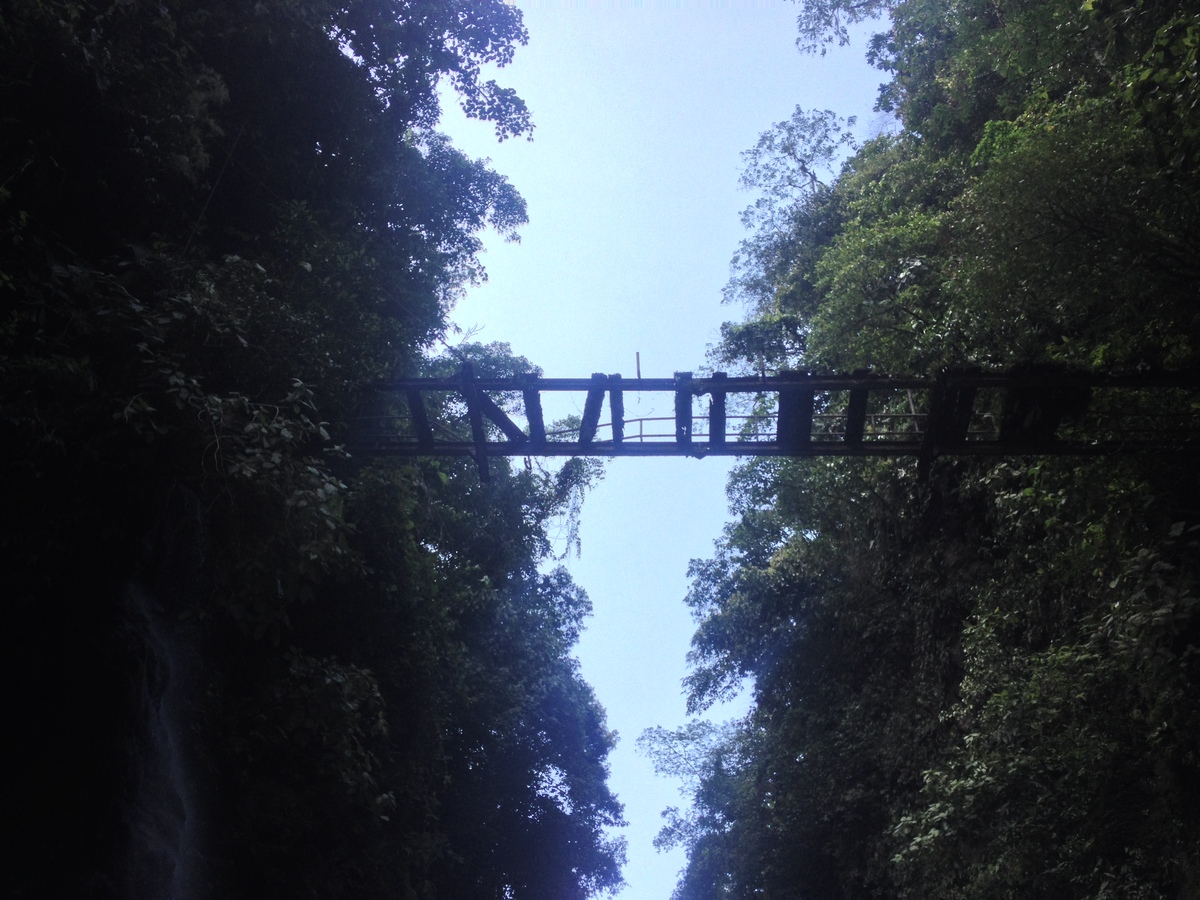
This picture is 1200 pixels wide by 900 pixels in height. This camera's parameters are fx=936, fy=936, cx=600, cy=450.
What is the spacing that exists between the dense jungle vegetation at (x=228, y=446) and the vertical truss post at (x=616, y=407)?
7.76 ft

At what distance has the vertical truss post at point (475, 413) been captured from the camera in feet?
26.8

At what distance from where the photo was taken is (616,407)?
8.19m

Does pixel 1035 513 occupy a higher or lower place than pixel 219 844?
higher

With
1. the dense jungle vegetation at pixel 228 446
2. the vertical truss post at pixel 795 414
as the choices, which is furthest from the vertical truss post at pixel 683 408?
the dense jungle vegetation at pixel 228 446

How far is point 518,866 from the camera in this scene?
59.7ft

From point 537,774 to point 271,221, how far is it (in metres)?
12.6

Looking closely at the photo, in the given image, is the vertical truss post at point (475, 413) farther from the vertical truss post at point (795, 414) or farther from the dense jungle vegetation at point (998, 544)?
the dense jungle vegetation at point (998, 544)

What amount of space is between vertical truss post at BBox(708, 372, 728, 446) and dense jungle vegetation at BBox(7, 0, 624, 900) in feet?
10.5

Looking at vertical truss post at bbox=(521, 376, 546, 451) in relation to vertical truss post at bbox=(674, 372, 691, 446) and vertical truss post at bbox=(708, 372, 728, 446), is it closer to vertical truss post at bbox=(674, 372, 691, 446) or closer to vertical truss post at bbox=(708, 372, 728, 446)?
vertical truss post at bbox=(674, 372, 691, 446)

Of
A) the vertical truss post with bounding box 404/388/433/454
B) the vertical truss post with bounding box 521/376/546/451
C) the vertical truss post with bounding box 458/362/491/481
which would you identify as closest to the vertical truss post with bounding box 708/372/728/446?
the vertical truss post with bounding box 521/376/546/451

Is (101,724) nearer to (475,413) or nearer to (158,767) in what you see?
(158,767)

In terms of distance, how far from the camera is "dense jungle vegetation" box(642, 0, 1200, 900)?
23.7 ft

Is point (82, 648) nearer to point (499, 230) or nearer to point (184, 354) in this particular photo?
point (184, 354)

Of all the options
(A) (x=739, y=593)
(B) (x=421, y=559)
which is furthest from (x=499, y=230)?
(A) (x=739, y=593)
